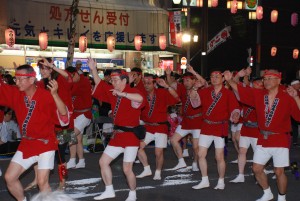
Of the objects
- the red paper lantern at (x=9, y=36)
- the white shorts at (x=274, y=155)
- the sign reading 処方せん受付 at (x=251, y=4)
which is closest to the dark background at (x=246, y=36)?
the sign reading 処方せん受付 at (x=251, y=4)

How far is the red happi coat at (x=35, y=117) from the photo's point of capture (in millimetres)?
6586

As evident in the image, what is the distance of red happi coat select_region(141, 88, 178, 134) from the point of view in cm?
1017

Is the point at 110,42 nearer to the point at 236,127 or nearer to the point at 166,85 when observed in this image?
the point at 236,127

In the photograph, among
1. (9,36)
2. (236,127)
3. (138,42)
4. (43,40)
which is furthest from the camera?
(138,42)

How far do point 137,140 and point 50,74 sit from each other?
6.21 ft

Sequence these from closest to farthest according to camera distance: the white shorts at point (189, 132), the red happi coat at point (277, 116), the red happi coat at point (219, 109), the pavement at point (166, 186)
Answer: the red happi coat at point (277, 116) < the pavement at point (166, 186) < the red happi coat at point (219, 109) < the white shorts at point (189, 132)

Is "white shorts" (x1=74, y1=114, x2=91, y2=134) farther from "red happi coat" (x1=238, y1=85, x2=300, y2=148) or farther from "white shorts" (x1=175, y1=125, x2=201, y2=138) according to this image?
"red happi coat" (x1=238, y1=85, x2=300, y2=148)

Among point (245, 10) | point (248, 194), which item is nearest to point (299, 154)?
point (248, 194)

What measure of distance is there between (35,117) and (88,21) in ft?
64.6

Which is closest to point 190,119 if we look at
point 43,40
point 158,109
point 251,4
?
point 158,109

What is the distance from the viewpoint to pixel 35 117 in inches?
259

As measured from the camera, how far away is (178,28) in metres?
30.1

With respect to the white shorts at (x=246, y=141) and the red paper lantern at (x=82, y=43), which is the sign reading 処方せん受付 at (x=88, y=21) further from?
the white shorts at (x=246, y=141)

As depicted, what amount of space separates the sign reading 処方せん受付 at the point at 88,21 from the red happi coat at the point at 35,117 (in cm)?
1558
